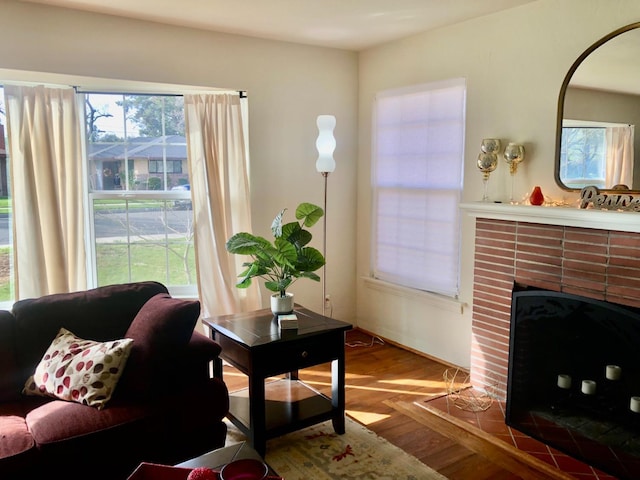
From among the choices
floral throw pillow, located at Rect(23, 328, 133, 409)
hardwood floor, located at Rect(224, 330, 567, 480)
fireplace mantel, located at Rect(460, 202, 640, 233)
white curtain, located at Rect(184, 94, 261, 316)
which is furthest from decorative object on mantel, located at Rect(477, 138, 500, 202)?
floral throw pillow, located at Rect(23, 328, 133, 409)

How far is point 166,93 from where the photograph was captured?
12.5 feet

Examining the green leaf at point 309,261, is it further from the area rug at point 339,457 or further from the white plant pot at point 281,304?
the area rug at point 339,457

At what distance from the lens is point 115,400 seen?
7.59 ft

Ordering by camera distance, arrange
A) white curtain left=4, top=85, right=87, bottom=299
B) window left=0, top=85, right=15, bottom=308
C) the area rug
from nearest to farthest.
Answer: the area rug, white curtain left=4, top=85, right=87, bottom=299, window left=0, top=85, right=15, bottom=308

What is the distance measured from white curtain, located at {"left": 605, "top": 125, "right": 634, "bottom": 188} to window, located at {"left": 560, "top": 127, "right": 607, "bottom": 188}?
25 millimetres

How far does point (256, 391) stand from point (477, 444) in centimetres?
122

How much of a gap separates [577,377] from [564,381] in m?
0.07

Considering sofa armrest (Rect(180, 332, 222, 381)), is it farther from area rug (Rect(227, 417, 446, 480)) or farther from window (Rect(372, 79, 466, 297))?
window (Rect(372, 79, 466, 297))

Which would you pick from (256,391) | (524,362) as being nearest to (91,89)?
(256,391)

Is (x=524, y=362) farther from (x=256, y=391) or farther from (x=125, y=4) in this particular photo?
(x=125, y=4)

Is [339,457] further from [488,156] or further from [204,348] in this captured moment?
[488,156]

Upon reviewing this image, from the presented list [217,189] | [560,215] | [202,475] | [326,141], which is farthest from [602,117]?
[202,475]

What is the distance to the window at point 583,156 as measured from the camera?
281 centimetres

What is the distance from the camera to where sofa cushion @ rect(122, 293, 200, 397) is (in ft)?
7.72
